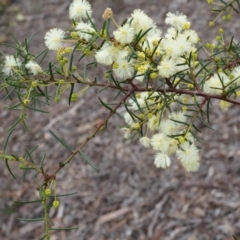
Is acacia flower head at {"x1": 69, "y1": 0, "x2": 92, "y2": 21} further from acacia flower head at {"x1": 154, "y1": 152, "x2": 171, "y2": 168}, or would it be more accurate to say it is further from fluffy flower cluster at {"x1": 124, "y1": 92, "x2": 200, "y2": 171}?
acacia flower head at {"x1": 154, "y1": 152, "x2": 171, "y2": 168}

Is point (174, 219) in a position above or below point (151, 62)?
above

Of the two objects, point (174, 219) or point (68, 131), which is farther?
point (68, 131)

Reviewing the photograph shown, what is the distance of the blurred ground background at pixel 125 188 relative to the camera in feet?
7.91

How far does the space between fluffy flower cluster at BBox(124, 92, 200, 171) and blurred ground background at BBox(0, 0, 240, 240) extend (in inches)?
54.7

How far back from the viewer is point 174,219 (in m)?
2.44

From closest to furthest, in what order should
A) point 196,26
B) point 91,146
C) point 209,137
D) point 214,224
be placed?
point 214,224, point 209,137, point 91,146, point 196,26

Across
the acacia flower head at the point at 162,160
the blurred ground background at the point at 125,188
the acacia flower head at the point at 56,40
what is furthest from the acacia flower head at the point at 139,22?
the blurred ground background at the point at 125,188

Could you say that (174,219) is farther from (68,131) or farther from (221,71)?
(221,71)

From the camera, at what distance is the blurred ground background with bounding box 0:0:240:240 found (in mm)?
2412

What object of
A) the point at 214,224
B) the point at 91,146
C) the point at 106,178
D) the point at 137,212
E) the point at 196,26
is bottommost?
the point at 214,224

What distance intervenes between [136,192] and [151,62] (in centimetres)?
179

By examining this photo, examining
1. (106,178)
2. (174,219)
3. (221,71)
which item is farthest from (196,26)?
(221,71)

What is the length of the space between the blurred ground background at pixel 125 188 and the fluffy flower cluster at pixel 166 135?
1.39 metres

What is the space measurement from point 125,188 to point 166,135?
5.76 feet
